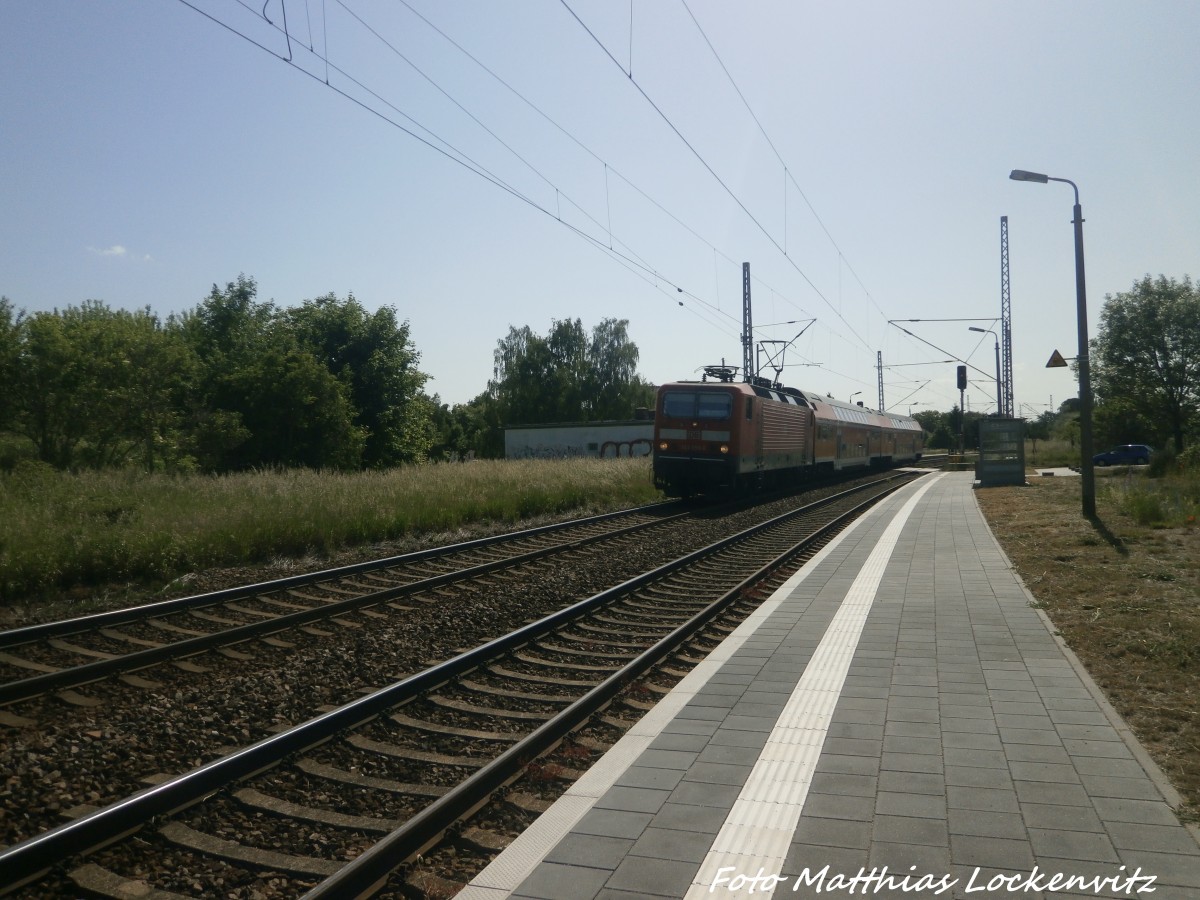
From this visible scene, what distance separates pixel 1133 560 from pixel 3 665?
12.1 m

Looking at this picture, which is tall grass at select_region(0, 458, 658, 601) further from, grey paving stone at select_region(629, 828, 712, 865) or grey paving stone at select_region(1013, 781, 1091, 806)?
grey paving stone at select_region(1013, 781, 1091, 806)

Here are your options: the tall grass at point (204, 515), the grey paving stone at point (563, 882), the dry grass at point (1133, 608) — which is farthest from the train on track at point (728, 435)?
the grey paving stone at point (563, 882)

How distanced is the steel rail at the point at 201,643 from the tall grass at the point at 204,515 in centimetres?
337

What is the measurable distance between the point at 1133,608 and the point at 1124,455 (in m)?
Answer: 47.8

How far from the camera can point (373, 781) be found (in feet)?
15.1

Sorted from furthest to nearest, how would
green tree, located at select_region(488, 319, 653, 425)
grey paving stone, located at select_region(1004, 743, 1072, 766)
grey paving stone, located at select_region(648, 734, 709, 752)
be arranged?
green tree, located at select_region(488, 319, 653, 425) < grey paving stone, located at select_region(648, 734, 709, 752) < grey paving stone, located at select_region(1004, 743, 1072, 766)

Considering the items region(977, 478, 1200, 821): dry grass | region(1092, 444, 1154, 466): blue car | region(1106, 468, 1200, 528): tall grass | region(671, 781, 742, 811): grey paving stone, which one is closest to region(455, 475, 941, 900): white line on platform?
region(671, 781, 742, 811): grey paving stone

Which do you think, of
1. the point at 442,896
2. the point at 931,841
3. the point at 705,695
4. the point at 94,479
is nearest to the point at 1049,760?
the point at 931,841

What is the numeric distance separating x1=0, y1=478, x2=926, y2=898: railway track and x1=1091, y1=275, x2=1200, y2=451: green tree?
4443 centimetres

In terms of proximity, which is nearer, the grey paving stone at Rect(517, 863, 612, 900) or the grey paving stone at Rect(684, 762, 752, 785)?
the grey paving stone at Rect(517, 863, 612, 900)

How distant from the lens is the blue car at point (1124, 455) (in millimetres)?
48719

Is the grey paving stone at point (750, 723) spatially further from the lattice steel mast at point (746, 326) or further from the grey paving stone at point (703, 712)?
the lattice steel mast at point (746, 326)

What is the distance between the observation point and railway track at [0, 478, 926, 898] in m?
3.56

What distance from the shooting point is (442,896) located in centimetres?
339
